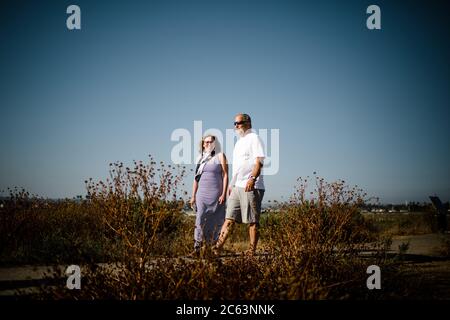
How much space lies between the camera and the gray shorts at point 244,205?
4.54 m

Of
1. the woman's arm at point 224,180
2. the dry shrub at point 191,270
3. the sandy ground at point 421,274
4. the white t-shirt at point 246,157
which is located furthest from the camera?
the woman's arm at point 224,180

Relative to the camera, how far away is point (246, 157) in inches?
188

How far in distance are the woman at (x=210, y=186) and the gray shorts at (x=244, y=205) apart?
473mm

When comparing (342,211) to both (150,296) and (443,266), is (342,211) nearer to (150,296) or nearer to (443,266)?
(443,266)

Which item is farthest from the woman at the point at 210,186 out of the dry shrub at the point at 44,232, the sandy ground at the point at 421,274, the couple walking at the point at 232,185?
the sandy ground at the point at 421,274

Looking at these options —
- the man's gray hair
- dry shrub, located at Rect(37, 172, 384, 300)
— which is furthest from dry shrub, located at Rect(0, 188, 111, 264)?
the man's gray hair

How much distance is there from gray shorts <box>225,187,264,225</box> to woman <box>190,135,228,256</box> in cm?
47

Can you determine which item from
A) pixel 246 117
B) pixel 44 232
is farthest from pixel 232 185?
pixel 44 232

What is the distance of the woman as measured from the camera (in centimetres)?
522

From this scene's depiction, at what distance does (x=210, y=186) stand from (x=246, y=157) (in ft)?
2.92

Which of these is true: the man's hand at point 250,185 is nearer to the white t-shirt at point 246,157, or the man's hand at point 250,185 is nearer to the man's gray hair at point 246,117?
the white t-shirt at point 246,157

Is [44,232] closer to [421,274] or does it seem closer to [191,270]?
[191,270]
